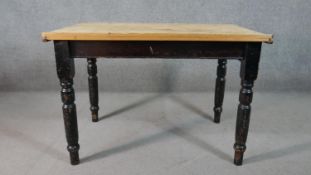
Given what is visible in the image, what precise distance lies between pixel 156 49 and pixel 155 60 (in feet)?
3.53

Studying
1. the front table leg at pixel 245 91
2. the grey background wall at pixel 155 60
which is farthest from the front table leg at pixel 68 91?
the grey background wall at pixel 155 60

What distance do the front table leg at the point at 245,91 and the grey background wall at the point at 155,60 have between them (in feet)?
3.34

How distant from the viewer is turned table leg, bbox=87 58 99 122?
1491 millimetres

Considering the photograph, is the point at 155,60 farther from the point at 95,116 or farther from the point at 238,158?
the point at 238,158

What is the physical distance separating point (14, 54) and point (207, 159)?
1.60 metres

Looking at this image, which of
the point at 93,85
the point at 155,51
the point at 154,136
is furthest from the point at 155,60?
the point at 155,51

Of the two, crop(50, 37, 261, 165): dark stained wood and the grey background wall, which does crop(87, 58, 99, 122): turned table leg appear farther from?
the grey background wall

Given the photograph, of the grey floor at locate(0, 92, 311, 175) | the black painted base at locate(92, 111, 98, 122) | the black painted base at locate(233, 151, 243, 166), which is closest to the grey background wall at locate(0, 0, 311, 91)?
the grey floor at locate(0, 92, 311, 175)

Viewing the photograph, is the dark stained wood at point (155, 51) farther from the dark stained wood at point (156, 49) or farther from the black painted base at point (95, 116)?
the black painted base at point (95, 116)

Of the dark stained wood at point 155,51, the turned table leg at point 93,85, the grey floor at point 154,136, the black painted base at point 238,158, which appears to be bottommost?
the grey floor at point 154,136

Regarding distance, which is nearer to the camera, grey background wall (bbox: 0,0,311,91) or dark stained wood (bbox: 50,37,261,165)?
dark stained wood (bbox: 50,37,261,165)

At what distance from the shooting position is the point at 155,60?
210cm

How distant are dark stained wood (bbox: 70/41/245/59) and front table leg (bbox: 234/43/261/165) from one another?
0.03 metres

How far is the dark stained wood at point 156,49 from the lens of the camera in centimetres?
102
